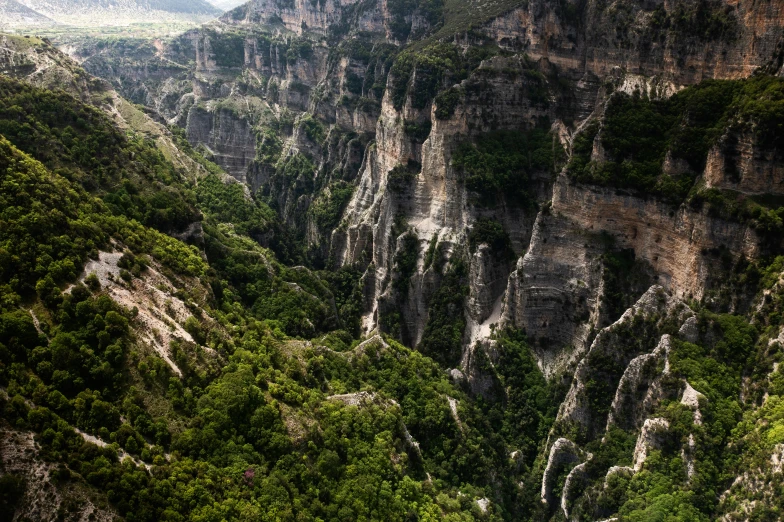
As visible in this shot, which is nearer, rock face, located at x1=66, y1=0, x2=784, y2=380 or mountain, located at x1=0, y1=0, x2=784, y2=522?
mountain, located at x1=0, y1=0, x2=784, y2=522

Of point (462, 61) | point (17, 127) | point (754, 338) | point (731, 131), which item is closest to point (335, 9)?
point (462, 61)

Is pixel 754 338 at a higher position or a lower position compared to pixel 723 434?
higher

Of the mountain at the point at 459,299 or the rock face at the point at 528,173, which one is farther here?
the rock face at the point at 528,173

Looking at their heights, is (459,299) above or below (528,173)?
below

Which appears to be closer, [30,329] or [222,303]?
[30,329]

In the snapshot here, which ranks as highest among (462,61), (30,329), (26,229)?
(462,61)

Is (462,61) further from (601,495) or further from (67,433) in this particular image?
(67,433)

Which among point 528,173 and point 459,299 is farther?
point 528,173

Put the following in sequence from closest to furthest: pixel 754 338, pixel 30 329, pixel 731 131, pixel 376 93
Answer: pixel 30 329
pixel 754 338
pixel 731 131
pixel 376 93
